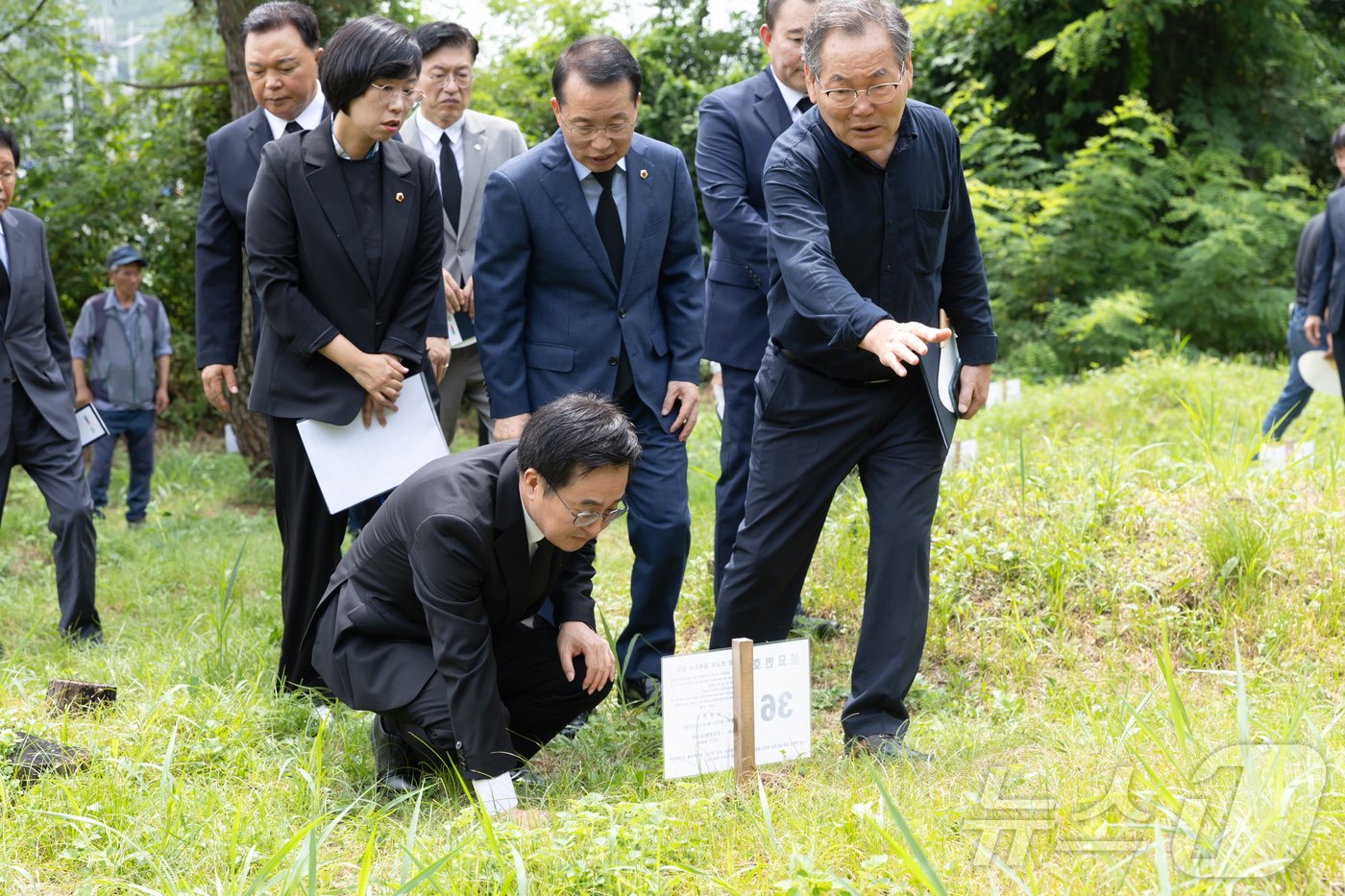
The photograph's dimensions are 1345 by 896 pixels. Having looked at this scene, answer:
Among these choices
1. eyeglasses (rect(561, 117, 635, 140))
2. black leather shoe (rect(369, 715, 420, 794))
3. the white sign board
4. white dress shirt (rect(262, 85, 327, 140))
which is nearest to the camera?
→ the white sign board

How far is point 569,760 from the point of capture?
374cm

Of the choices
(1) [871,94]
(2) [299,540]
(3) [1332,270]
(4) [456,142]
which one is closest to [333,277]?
(2) [299,540]

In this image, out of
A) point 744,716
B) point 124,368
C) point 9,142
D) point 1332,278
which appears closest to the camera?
point 744,716

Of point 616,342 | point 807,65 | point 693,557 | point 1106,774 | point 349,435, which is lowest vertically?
point 693,557

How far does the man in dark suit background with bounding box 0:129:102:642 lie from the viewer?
16.6 feet

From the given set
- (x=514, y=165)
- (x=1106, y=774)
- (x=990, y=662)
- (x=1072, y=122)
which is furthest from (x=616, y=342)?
(x=1072, y=122)

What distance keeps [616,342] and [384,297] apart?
780 mm

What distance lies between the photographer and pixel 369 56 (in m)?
3.91

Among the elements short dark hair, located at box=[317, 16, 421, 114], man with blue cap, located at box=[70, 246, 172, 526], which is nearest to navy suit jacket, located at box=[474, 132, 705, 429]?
short dark hair, located at box=[317, 16, 421, 114]

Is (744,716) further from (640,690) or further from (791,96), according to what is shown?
(791,96)

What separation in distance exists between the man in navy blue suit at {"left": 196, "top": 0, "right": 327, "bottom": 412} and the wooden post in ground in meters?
2.35

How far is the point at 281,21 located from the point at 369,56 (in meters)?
0.75

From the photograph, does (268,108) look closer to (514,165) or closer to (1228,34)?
(514,165)

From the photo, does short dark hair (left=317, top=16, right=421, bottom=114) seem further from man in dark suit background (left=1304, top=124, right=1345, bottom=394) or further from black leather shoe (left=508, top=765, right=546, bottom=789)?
man in dark suit background (left=1304, top=124, right=1345, bottom=394)
